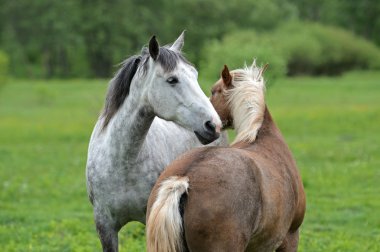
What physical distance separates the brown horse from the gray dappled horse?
0.67 m

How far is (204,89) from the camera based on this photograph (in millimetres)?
26891

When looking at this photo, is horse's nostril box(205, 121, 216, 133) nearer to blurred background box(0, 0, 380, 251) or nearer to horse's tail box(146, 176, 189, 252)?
horse's tail box(146, 176, 189, 252)

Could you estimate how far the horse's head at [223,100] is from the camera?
5.42 meters

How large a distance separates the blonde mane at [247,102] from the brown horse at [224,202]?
0.12 meters

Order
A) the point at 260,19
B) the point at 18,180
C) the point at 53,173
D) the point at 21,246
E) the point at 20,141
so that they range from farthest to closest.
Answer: the point at 260,19 < the point at 20,141 < the point at 53,173 < the point at 18,180 < the point at 21,246

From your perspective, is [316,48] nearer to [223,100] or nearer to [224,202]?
[223,100]

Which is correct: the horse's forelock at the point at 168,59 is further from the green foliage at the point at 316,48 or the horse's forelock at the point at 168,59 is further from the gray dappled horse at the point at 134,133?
the green foliage at the point at 316,48

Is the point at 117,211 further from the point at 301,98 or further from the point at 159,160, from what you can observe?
the point at 301,98

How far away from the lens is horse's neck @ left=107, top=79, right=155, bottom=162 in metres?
5.39

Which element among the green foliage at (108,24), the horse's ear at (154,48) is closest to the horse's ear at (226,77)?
the horse's ear at (154,48)

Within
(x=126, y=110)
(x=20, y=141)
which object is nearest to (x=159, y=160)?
(x=126, y=110)

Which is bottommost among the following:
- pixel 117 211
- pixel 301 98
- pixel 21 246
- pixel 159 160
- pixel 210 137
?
pixel 301 98

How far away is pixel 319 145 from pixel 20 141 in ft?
30.5

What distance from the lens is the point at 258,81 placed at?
5.36m
